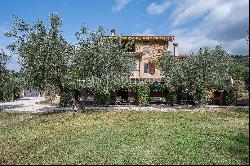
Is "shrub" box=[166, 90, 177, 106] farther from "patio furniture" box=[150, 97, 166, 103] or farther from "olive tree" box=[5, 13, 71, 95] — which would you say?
"olive tree" box=[5, 13, 71, 95]

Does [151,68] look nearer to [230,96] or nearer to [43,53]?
[230,96]

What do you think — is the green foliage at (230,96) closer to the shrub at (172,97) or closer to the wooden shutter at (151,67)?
the shrub at (172,97)

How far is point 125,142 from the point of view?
1902cm

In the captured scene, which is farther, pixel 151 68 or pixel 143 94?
pixel 151 68

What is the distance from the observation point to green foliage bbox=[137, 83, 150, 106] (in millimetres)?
47850

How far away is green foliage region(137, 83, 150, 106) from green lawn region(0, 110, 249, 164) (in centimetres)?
1996

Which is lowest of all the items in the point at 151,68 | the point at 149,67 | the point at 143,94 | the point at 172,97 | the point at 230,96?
the point at 172,97

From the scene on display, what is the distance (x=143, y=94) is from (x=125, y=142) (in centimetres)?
2919

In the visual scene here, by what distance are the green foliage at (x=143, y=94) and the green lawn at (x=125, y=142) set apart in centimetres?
1996

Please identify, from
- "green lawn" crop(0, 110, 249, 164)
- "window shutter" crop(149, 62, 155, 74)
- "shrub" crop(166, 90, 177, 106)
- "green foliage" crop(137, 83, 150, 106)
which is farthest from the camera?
"window shutter" crop(149, 62, 155, 74)

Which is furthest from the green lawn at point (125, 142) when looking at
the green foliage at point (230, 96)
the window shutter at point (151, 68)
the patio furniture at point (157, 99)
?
the window shutter at point (151, 68)

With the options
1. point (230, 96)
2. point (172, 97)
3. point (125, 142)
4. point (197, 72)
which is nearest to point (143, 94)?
point (172, 97)

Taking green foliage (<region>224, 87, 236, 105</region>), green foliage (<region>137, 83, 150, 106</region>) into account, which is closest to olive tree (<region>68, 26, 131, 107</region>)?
green foliage (<region>137, 83, 150, 106</region>)

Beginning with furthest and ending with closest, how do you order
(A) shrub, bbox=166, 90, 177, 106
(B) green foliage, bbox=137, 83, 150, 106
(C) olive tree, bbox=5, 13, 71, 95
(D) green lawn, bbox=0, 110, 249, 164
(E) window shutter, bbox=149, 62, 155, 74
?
1. (E) window shutter, bbox=149, 62, 155, 74
2. (B) green foliage, bbox=137, 83, 150, 106
3. (A) shrub, bbox=166, 90, 177, 106
4. (C) olive tree, bbox=5, 13, 71, 95
5. (D) green lawn, bbox=0, 110, 249, 164
